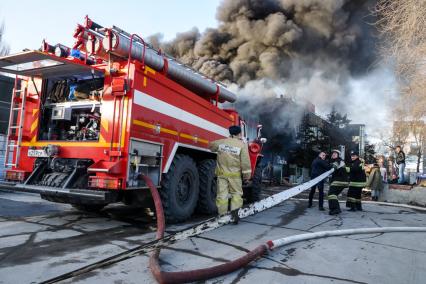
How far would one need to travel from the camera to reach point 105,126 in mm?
4684

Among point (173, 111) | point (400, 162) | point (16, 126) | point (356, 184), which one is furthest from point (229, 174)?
point (400, 162)

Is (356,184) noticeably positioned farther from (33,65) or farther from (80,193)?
(33,65)

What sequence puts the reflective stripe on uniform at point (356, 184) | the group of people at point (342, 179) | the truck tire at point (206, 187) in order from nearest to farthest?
the truck tire at point (206, 187) < the group of people at point (342, 179) < the reflective stripe on uniform at point (356, 184)

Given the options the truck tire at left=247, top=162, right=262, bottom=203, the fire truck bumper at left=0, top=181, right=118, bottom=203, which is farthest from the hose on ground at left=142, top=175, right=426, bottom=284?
the truck tire at left=247, top=162, right=262, bottom=203

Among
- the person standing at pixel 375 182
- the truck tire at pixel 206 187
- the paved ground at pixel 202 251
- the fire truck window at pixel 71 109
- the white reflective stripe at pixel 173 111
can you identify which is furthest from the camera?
the person standing at pixel 375 182

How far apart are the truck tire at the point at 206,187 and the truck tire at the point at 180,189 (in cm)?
23

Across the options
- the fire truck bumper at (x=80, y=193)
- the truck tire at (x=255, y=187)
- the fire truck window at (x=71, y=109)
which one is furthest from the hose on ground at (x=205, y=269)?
the truck tire at (x=255, y=187)

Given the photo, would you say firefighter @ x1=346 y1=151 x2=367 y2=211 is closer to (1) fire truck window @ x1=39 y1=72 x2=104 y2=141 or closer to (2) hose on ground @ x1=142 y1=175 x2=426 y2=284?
(2) hose on ground @ x1=142 y1=175 x2=426 y2=284

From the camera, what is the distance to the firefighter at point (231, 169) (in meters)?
5.19

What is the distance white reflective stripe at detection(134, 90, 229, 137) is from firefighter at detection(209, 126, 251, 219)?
80 cm

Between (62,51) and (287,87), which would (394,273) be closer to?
(62,51)

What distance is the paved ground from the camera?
3045 mm

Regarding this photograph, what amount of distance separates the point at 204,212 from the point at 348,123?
32.1 m

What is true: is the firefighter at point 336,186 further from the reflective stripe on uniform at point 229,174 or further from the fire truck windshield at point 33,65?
the fire truck windshield at point 33,65
